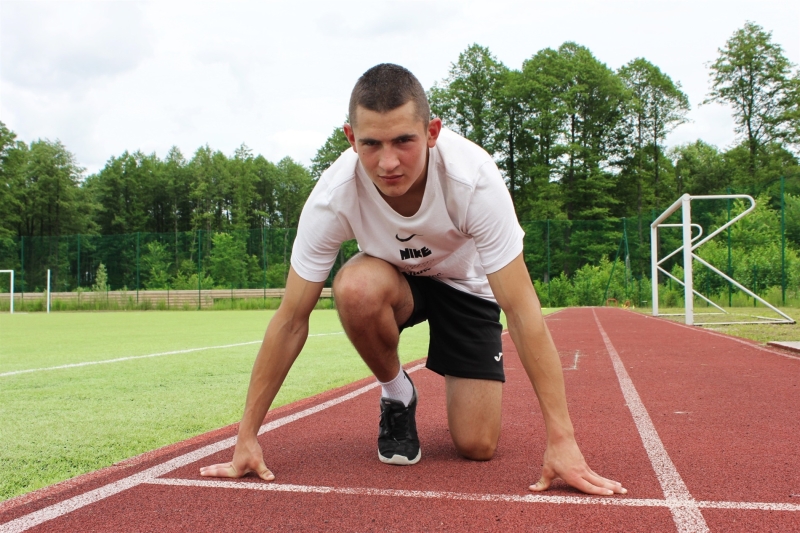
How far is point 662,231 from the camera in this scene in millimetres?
27969

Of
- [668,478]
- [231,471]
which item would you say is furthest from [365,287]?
[668,478]

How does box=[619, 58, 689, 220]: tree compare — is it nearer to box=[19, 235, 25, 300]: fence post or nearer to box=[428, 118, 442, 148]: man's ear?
box=[19, 235, 25, 300]: fence post

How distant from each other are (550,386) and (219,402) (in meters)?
2.97

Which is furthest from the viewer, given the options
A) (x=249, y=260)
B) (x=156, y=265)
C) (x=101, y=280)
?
(x=101, y=280)

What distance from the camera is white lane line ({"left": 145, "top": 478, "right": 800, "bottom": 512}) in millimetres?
2375

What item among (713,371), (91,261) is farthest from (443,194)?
(91,261)

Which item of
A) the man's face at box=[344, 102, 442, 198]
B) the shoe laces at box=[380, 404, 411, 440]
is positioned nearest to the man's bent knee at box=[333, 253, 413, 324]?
the shoe laces at box=[380, 404, 411, 440]

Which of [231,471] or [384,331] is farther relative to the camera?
[384,331]

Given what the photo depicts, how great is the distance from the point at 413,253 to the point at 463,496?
1.08m

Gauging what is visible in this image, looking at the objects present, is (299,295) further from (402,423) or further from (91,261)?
(91,261)

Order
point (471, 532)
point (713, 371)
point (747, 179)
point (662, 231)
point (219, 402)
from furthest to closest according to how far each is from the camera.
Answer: point (747, 179) < point (662, 231) < point (713, 371) < point (219, 402) < point (471, 532)

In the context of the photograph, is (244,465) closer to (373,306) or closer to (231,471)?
(231,471)

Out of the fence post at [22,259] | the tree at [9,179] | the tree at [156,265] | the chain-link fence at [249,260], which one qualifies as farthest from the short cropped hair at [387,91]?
the tree at [9,179]

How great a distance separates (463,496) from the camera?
2.52 metres
